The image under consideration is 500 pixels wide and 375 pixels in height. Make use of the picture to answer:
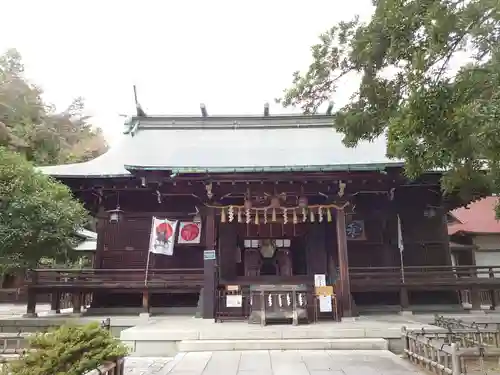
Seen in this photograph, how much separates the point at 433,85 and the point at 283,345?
17.8 feet

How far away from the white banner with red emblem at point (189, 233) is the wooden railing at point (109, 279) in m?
0.92

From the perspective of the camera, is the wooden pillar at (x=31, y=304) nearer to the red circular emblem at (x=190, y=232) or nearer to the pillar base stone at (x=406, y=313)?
the red circular emblem at (x=190, y=232)

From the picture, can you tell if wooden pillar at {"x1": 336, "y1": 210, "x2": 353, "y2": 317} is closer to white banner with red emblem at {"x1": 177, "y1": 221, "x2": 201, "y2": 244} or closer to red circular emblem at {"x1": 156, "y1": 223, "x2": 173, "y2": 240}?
white banner with red emblem at {"x1": 177, "y1": 221, "x2": 201, "y2": 244}

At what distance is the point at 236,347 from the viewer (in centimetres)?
778

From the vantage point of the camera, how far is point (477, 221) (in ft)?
68.7

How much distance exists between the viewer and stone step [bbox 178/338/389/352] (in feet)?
25.3

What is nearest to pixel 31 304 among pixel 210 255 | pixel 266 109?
pixel 210 255

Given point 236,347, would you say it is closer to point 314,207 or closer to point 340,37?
point 314,207

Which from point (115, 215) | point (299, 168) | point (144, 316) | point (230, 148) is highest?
point (230, 148)

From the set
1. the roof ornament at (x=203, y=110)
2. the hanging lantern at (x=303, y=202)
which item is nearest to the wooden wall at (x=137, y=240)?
the hanging lantern at (x=303, y=202)

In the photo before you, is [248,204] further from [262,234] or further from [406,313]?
[406,313]

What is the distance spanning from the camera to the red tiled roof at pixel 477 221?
20.1 metres

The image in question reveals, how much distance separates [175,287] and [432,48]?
915 centimetres

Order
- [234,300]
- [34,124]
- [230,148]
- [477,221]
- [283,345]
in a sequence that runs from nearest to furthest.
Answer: [283,345], [234,300], [230,148], [477,221], [34,124]
